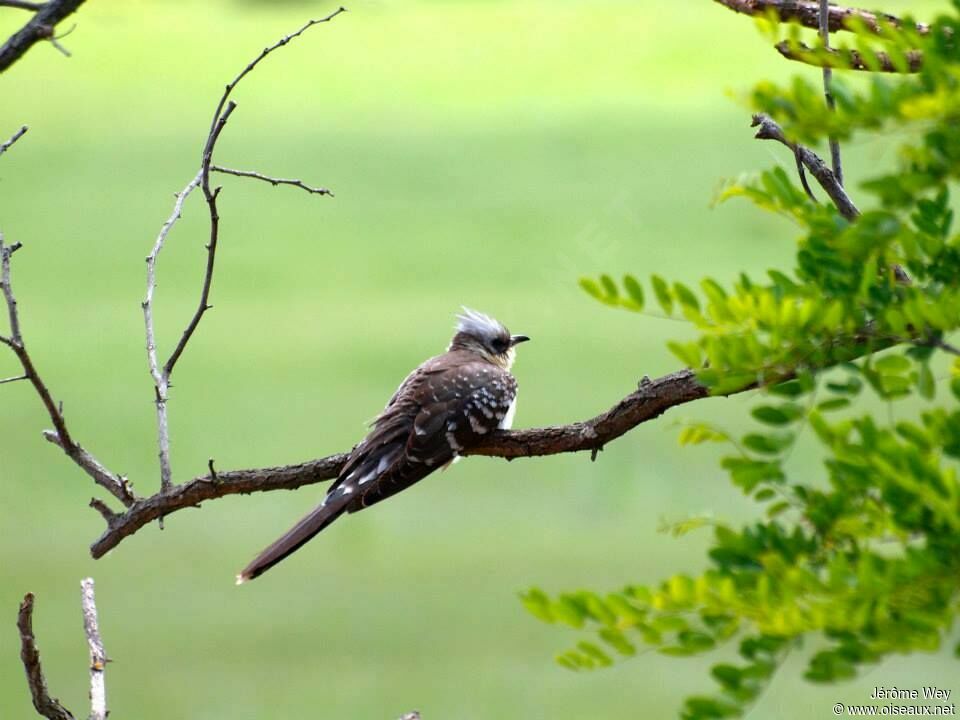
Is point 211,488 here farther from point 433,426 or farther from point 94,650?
point 433,426

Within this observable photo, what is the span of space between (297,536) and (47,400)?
424mm

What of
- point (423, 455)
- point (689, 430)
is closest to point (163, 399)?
point (423, 455)

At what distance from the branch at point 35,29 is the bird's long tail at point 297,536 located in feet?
3.18

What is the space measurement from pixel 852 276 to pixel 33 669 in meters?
1.06

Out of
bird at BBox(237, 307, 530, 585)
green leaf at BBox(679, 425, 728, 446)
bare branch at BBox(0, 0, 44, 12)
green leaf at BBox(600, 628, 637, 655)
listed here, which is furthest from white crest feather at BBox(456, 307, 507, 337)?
green leaf at BBox(600, 628, 637, 655)

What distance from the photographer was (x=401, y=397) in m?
2.13

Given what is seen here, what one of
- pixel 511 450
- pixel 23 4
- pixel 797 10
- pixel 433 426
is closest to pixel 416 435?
pixel 433 426

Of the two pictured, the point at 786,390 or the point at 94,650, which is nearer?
the point at 786,390

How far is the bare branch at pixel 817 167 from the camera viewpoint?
59.7 inches

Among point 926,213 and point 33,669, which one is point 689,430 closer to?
point 926,213

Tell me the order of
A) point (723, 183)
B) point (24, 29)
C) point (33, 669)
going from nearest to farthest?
point (24, 29), point (33, 669), point (723, 183)

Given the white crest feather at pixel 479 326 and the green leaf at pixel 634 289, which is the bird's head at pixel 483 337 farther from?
the green leaf at pixel 634 289

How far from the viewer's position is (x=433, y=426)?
2023mm

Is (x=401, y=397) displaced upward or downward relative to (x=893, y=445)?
downward
